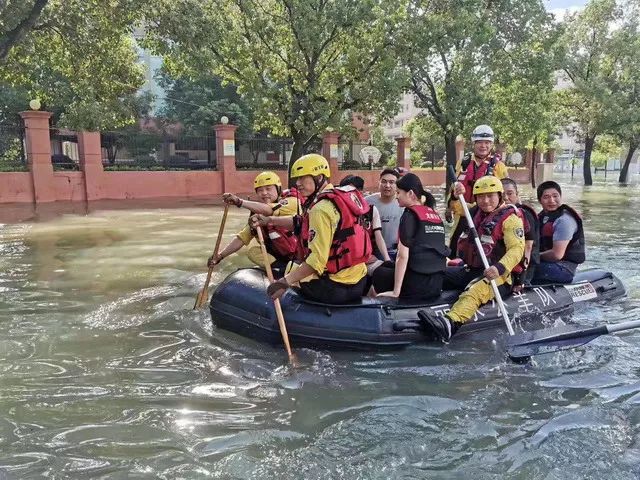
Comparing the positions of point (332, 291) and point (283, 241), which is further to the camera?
point (283, 241)

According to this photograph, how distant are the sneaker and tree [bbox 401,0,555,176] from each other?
1433 centimetres

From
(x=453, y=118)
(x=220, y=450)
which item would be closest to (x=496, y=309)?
(x=220, y=450)

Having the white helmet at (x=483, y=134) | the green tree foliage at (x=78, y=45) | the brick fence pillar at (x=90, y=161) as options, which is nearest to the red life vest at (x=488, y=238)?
the white helmet at (x=483, y=134)

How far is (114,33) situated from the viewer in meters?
12.4

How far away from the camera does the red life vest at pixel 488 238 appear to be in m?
5.51

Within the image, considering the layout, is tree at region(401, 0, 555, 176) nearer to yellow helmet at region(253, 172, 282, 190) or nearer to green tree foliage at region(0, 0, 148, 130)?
green tree foliage at region(0, 0, 148, 130)

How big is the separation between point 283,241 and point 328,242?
146 centimetres

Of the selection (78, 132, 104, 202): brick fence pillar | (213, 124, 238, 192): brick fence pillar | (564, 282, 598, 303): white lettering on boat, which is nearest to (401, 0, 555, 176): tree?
(213, 124, 238, 192): brick fence pillar

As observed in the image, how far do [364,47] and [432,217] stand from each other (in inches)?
475

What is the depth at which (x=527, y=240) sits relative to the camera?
18.9 ft

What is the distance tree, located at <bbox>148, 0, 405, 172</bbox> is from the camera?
1520 centimetres

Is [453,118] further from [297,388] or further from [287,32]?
[297,388]

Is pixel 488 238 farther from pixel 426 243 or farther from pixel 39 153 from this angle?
pixel 39 153

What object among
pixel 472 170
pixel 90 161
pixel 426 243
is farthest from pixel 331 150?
pixel 426 243
